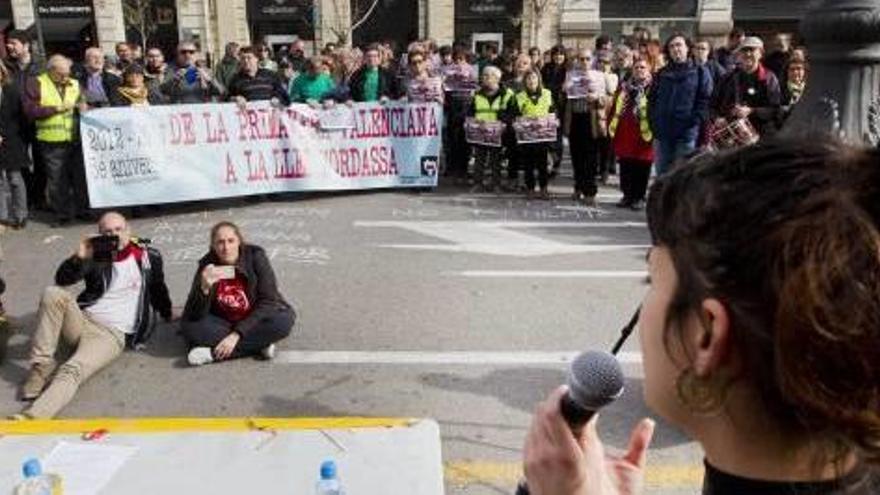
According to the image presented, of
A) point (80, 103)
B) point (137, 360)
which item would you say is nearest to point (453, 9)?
point (80, 103)

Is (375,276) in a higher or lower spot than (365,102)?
lower

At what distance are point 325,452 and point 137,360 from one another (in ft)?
7.91

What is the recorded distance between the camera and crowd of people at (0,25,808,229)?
8.29 metres

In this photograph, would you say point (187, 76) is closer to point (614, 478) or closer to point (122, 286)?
point (122, 286)

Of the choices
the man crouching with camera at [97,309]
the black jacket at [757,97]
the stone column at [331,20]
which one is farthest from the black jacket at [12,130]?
the stone column at [331,20]

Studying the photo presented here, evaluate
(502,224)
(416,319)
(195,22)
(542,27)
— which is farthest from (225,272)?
(542,27)

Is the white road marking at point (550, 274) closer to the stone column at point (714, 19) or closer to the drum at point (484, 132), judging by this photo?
the drum at point (484, 132)

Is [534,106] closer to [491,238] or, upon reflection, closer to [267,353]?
[491,238]

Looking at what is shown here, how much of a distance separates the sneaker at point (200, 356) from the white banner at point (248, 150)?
4387mm

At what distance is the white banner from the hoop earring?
851 cm

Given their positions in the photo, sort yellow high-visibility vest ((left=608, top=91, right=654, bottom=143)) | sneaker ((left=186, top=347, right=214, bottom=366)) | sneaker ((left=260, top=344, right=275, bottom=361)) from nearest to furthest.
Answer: sneaker ((left=186, top=347, right=214, bottom=366)), sneaker ((left=260, top=344, right=275, bottom=361)), yellow high-visibility vest ((left=608, top=91, right=654, bottom=143))

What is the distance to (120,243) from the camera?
5152 mm

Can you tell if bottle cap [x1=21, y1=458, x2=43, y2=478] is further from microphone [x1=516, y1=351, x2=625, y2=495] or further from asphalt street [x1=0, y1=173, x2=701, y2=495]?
microphone [x1=516, y1=351, x2=625, y2=495]

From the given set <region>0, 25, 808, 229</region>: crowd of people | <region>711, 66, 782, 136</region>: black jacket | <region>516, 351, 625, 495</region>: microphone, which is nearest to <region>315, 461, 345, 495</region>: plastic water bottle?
<region>516, 351, 625, 495</region>: microphone
